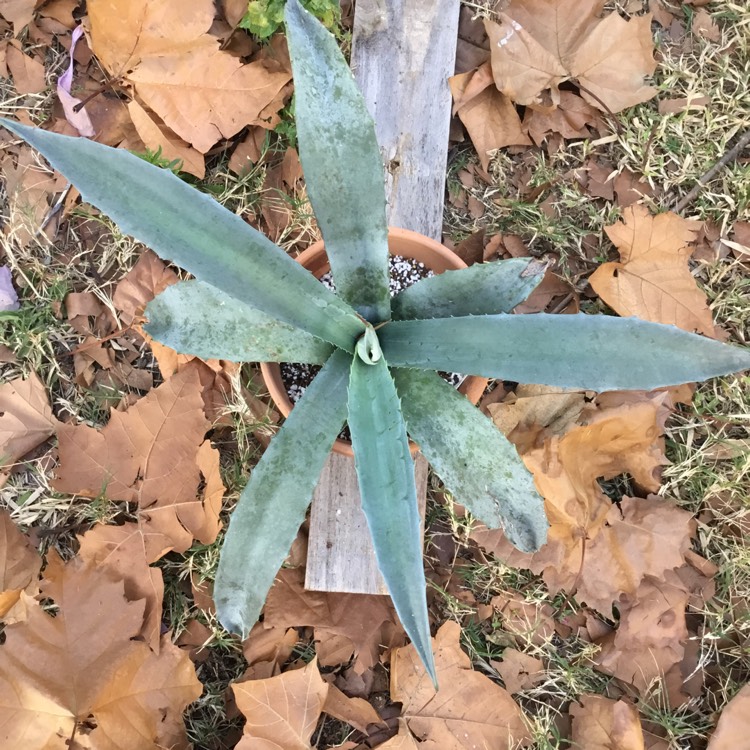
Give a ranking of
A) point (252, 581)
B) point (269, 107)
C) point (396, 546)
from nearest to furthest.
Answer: point (396, 546)
point (252, 581)
point (269, 107)

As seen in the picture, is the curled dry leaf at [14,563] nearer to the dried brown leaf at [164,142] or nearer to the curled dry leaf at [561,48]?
the dried brown leaf at [164,142]

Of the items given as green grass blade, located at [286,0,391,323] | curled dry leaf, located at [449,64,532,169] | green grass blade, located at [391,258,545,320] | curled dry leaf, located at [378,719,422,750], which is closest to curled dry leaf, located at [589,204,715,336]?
curled dry leaf, located at [449,64,532,169]

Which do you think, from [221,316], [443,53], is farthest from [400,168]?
[221,316]

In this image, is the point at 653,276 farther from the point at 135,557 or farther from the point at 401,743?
the point at 135,557

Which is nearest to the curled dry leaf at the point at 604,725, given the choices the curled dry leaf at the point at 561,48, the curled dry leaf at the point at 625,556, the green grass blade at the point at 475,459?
the curled dry leaf at the point at 625,556

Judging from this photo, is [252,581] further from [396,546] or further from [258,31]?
[258,31]

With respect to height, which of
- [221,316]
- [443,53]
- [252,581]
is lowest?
[252,581]
